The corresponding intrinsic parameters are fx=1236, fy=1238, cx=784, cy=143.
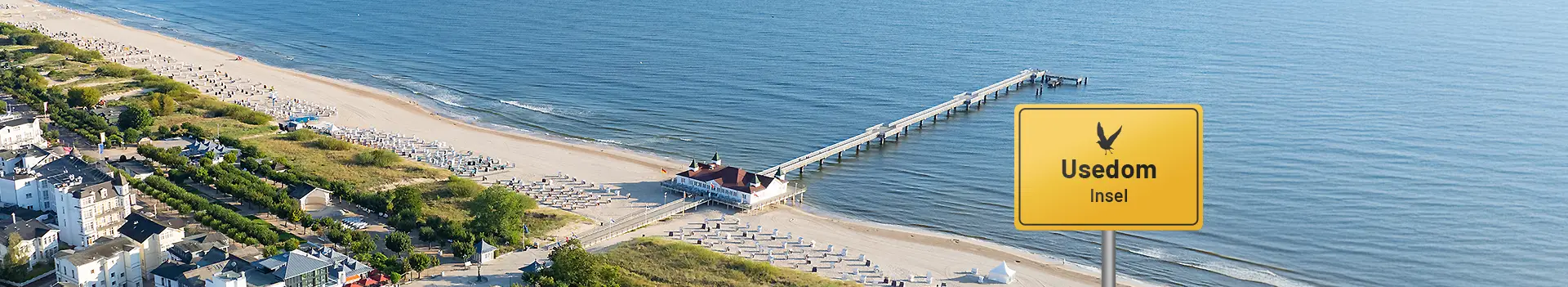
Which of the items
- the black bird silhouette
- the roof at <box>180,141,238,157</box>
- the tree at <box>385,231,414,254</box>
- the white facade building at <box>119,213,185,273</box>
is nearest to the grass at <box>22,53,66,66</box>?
the roof at <box>180,141,238,157</box>

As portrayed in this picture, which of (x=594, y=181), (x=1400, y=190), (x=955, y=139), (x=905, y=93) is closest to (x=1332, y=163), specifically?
(x=1400, y=190)

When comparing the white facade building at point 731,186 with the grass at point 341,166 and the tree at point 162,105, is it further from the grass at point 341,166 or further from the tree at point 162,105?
the tree at point 162,105

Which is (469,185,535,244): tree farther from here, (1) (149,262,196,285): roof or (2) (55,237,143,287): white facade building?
(2) (55,237,143,287): white facade building

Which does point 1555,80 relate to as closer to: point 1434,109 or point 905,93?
point 1434,109

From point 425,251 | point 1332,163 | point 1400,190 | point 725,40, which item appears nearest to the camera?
point 425,251

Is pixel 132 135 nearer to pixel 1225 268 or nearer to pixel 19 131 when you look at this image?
pixel 19 131

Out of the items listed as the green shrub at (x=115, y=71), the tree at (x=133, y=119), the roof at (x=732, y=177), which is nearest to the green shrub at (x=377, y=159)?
the tree at (x=133, y=119)
